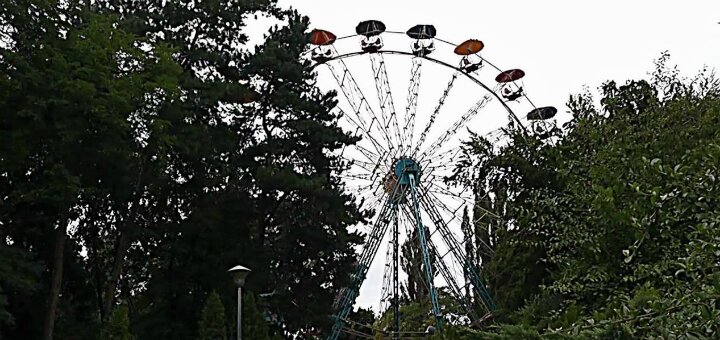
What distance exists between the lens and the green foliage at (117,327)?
1520cm

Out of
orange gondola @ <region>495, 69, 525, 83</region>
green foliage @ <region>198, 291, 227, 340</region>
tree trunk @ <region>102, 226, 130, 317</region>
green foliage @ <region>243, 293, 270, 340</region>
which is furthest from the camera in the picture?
orange gondola @ <region>495, 69, 525, 83</region>

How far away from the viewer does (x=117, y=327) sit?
15.3 m

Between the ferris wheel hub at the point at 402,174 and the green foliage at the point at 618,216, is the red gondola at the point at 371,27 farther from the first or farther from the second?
the green foliage at the point at 618,216

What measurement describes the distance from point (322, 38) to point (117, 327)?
8.57 m

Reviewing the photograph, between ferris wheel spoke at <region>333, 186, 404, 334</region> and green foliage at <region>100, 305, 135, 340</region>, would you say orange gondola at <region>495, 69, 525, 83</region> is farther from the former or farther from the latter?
green foliage at <region>100, 305, 135, 340</region>

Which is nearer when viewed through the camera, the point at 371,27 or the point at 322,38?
the point at 371,27

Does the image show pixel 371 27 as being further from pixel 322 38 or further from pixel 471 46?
pixel 471 46

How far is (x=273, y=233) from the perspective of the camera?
19.2 meters

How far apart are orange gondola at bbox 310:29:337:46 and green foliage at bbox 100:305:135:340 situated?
8.03 m

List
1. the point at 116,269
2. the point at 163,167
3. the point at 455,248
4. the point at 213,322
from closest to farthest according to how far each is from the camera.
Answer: the point at 213,322 < the point at 116,269 < the point at 163,167 < the point at 455,248

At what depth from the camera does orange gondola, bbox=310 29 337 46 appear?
65.6 ft

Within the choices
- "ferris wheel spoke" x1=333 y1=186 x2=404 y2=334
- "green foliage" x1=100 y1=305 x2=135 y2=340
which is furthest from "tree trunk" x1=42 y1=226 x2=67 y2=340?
"ferris wheel spoke" x1=333 y1=186 x2=404 y2=334

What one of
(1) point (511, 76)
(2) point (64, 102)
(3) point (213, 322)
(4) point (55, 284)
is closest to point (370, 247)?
(3) point (213, 322)

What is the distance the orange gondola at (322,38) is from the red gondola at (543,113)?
510 cm
